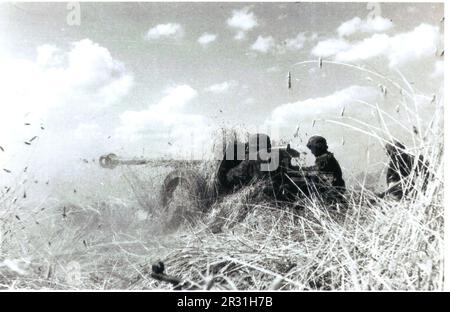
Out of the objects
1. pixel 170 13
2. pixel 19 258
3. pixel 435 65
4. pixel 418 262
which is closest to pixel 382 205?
pixel 418 262

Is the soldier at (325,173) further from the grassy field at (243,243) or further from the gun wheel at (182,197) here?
the gun wheel at (182,197)

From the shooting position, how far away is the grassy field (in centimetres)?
247

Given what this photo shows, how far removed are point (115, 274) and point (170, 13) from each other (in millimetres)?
1807

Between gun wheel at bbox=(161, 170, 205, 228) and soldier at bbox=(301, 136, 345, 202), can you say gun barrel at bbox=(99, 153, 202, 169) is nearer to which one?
gun wheel at bbox=(161, 170, 205, 228)

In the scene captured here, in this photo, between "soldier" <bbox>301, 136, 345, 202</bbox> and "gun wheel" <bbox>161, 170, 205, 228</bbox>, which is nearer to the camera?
"soldier" <bbox>301, 136, 345, 202</bbox>

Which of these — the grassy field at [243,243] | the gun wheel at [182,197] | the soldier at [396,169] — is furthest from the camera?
the gun wheel at [182,197]

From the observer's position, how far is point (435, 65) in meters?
3.11

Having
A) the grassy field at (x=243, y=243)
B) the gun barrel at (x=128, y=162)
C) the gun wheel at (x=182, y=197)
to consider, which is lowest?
the grassy field at (x=243, y=243)

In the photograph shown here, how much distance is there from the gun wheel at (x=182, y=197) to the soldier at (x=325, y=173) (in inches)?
36.3

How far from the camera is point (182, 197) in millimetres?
3664

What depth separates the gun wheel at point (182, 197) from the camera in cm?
350

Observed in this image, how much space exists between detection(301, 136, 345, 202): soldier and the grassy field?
104 millimetres

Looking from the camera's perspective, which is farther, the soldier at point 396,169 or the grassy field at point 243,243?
the soldier at point 396,169

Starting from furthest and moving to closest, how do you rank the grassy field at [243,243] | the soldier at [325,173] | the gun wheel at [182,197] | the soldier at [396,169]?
1. the gun wheel at [182,197]
2. the soldier at [325,173]
3. the soldier at [396,169]
4. the grassy field at [243,243]
